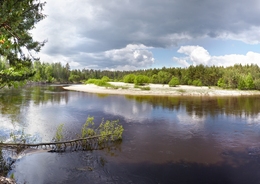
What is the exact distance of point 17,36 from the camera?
10.5 metres

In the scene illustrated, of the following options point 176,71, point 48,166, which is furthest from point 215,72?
point 48,166

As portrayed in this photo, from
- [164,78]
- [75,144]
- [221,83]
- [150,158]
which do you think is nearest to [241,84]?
[221,83]

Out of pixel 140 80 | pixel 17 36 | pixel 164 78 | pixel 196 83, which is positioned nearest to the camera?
pixel 17 36

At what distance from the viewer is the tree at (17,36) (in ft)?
27.3

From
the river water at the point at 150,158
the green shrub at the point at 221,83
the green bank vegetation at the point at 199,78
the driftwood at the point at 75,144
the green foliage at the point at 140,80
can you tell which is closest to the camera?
the river water at the point at 150,158

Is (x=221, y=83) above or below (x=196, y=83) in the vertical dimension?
above

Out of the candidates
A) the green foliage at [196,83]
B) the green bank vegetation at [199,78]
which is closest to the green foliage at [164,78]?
the green bank vegetation at [199,78]

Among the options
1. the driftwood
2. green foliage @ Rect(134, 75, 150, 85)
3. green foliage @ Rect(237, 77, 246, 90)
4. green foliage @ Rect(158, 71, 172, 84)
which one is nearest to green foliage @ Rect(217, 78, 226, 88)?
green foliage @ Rect(237, 77, 246, 90)

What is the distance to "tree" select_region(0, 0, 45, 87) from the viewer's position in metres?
8.34

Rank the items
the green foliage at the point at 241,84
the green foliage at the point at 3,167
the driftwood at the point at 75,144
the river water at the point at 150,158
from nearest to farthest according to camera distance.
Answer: the green foliage at the point at 3,167, the river water at the point at 150,158, the driftwood at the point at 75,144, the green foliage at the point at 241,84

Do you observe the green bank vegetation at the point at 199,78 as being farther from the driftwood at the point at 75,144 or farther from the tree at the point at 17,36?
the tree at the point at 17,36

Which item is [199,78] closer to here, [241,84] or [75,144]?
[241,84]

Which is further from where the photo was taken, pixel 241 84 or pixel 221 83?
pixel 221 83

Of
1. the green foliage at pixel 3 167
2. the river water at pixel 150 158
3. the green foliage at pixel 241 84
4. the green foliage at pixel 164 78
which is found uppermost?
the green foliage at pixel 164 78
